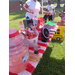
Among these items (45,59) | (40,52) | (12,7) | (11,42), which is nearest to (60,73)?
(45,59)

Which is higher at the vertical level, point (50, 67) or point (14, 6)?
point (14, 6)

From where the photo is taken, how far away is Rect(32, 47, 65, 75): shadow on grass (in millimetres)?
1638

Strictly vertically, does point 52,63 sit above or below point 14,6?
below

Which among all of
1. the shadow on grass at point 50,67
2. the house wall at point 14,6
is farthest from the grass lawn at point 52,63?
the house wall at point 14,6

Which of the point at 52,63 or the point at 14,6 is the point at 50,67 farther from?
the point at 14,6

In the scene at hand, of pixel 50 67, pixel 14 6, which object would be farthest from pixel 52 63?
pixel 14 6

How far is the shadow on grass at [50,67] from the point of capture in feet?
5.37

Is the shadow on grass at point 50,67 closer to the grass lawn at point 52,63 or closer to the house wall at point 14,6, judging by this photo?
the grass lawn at point 52,63

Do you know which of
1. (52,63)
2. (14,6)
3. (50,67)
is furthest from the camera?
(14,6)

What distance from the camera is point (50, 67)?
69.5 inches

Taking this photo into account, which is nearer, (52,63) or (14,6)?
(52,63)

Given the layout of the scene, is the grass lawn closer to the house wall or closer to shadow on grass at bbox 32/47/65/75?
shadow on grass at bbox 32/47/65/75

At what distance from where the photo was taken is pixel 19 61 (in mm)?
678

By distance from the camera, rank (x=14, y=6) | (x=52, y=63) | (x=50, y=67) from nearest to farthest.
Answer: (x=50, y=67)
(x=52, y=63)
(x=14, y=6)
